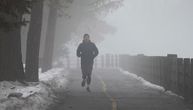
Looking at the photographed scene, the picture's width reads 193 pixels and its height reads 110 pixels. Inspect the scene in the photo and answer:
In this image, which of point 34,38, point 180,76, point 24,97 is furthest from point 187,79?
point 34,38

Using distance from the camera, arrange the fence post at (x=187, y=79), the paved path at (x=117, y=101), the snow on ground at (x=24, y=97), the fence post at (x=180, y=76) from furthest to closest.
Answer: the fence post at (x=180, y=76) < the fence post at (x=187, y=79) < the paved path at (x=117, y=101) < the snow on ground at (x=24, y=97)

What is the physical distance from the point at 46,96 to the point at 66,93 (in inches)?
124

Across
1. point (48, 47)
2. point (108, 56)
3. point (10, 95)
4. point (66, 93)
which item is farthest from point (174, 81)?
point (108, 56)

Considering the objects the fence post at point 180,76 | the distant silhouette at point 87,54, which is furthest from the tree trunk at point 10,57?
the fence post at point 180,76

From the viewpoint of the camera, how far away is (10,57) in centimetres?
1909

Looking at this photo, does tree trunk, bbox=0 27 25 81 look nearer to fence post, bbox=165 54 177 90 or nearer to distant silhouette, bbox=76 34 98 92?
distant silhouette, bbox=76 34 98 92

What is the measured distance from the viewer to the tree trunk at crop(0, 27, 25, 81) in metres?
18.8

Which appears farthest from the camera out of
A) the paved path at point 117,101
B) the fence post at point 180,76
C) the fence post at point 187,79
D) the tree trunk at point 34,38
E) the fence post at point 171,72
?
the tree trunk at point 34,38

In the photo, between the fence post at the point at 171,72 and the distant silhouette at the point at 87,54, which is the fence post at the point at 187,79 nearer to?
the fence post at the point at 171,72

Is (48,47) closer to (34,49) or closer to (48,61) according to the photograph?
(48,61)

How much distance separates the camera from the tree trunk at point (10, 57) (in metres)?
18.8

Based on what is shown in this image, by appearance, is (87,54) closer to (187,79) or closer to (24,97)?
(187,79)

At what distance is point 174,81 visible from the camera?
2098 centimetres

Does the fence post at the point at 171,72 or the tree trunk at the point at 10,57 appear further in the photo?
the fence post at the point at 171,72
